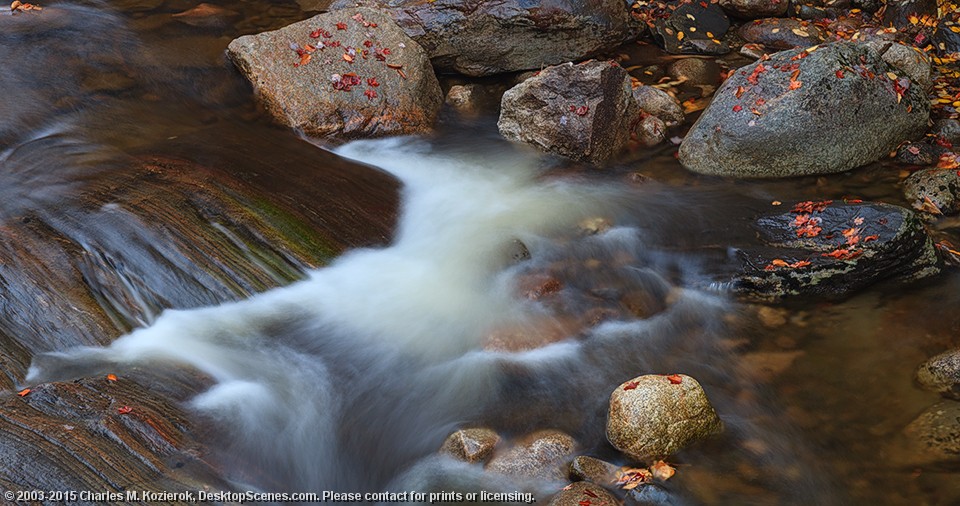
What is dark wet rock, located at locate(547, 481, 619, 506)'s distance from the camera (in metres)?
4.56

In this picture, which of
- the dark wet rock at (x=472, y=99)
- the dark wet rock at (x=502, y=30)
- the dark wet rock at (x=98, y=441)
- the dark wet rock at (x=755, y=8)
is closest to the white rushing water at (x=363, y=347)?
the dark wet rock at (x=98, y=441)

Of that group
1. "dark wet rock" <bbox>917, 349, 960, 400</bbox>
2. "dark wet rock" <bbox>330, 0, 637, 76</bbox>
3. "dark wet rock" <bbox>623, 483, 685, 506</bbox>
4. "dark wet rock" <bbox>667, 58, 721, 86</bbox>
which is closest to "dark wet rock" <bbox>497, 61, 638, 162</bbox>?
"dark wet rock" <bbox>330, 0, 637, 76</bbox>

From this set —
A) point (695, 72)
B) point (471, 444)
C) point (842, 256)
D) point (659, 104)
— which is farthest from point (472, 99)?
point (471, 444)

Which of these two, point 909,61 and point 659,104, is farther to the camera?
point 659,104

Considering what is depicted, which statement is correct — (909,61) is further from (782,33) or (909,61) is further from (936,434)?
(936,434)

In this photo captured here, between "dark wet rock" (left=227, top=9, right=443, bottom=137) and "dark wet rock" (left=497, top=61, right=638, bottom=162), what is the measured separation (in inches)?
49.5

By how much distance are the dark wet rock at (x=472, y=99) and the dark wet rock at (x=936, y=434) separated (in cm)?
597

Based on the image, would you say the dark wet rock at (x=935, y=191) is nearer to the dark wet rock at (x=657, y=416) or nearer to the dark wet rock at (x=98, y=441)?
the dark wet rock at (x=657, y=416)

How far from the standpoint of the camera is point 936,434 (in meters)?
5.12

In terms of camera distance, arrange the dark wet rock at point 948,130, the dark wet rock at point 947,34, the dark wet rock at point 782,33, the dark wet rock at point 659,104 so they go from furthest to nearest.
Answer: the dark wet rock at point 782,33 → the dark wet rock at point 947,34 → the dark wet rock at point 659,104 → the dark wet rock at point 948,130

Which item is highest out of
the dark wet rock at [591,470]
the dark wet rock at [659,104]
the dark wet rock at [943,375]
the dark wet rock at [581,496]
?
the dark wet rock at [659,104]

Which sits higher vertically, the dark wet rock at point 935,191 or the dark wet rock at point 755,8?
the dark wet rock at point 755,8

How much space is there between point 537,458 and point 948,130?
6.36 meters

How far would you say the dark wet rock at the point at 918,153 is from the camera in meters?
8.04
